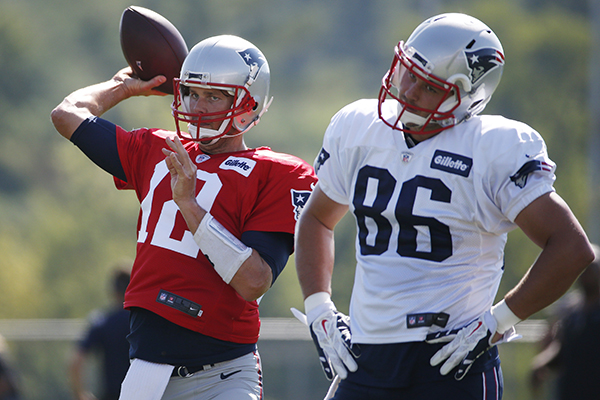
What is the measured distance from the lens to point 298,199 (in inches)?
103

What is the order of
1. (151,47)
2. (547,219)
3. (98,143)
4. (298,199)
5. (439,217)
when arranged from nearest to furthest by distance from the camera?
(547,219)
(439,217)
(298,199)
(98,143)
(151,47)

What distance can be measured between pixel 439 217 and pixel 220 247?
2.35 ft

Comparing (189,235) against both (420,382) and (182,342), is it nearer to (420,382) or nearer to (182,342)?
(182,342)

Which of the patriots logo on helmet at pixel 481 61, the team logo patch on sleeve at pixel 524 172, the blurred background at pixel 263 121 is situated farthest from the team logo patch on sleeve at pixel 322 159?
the blurred background at pixel 263 121

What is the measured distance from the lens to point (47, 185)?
21094 millimetres

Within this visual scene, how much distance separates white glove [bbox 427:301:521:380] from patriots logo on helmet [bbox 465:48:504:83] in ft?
2.27

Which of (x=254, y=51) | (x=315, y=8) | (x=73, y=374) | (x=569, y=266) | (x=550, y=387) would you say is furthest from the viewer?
(x=315, y=8)

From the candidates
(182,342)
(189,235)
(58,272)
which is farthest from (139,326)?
(58,272)

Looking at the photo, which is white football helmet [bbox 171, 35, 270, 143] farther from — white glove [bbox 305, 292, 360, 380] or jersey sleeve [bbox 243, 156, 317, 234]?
white glove [bbox 305, 292, 360, 380]

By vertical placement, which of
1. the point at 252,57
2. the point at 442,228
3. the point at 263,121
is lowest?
the point at 263,121

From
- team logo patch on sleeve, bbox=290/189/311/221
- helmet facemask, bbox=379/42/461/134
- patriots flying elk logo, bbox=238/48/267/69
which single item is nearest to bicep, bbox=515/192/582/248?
helmet facemask, bbox=379/42/461/134

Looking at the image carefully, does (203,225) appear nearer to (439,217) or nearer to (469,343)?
(439,217)

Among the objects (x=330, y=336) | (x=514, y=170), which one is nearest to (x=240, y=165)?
(x=330, y=336)

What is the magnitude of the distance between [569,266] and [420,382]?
1.76 feet
